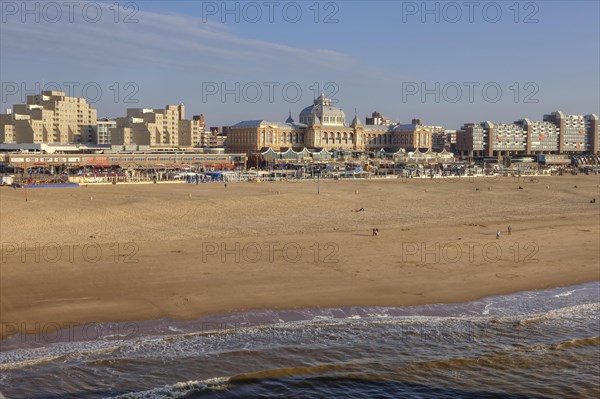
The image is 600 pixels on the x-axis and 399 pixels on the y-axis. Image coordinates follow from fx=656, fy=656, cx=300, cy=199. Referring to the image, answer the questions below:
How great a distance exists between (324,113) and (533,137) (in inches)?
2204

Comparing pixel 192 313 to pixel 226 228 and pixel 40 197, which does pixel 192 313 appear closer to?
pixel 226 228

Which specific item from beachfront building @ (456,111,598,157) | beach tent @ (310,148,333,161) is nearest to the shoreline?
beach tent @ (310,148,333,161)

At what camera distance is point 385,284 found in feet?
64.6

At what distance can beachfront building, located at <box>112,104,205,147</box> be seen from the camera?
8831cm

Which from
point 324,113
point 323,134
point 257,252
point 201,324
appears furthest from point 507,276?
point 324,113

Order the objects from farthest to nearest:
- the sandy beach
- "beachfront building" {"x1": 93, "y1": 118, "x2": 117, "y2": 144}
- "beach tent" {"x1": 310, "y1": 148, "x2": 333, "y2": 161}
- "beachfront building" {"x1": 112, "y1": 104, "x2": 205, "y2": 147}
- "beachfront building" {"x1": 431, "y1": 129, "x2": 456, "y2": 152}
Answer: "beachfront building" {"x1": 431, "y1": 129, "x2": 456, "y2": 152} < "beachfront building" {"x1": 93, "y1": 118, "x2": 117, "y2": 144} < "beachfront building" {"x1": 112, "y1": 104, "x2": 205, "y2": 147} < "beach tent" {"x1": 310, "y1": 148, "x2": 333, "y2": 161} < the sandy beach

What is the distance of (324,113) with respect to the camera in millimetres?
98312

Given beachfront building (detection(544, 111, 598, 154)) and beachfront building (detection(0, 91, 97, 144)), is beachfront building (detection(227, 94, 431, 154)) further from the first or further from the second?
beachfront building (detection(544, 111, 598, 154))

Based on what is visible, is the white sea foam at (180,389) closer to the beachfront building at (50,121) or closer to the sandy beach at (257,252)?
the sandy beach at (257,252)

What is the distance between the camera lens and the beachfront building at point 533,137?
129m

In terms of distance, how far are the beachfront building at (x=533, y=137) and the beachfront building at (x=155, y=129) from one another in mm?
55549

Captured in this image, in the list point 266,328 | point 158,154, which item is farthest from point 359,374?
point 158,154

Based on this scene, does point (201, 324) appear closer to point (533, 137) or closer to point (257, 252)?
point (257, 252)

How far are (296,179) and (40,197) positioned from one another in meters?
27.5
